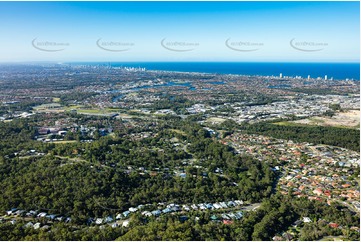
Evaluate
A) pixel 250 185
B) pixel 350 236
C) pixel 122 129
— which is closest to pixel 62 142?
pixel 122 129

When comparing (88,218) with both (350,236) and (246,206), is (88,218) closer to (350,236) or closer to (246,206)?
(246,206)

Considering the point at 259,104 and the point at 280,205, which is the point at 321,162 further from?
the point at 259,104

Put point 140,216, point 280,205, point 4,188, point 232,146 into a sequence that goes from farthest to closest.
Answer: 1. point 232,146
2. point 4,188
3. point 280,205
4. point 140,216

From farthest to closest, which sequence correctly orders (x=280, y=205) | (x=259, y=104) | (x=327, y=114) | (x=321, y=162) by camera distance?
(x=259, y=104), (x=327, y=114), (x=321, y=162), (x=280, y=205)

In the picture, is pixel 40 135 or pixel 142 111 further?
pixel 142 111

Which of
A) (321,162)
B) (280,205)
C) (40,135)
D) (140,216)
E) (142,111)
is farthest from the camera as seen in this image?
(142,111)

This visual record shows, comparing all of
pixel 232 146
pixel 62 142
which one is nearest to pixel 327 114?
pixel 232 146

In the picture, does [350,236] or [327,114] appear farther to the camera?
[327,114]

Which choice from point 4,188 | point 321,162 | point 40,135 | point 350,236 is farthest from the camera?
point 40,135
